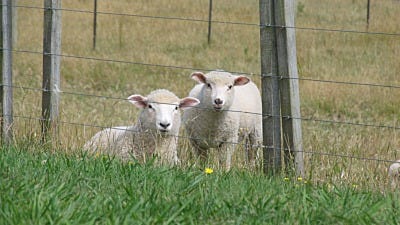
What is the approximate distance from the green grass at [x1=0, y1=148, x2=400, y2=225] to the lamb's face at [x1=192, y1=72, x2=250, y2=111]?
3.19 meters

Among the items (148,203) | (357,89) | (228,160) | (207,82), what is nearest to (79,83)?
(357,89)

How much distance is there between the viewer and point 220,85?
920 centimetres

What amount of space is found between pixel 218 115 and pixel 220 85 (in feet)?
1.28

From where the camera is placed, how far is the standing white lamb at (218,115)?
9109mm

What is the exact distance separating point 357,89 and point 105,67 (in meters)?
4.92

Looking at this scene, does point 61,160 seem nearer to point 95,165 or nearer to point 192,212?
point 95,165

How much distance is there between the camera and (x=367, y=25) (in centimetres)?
2112

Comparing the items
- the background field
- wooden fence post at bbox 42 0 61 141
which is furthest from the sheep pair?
wooden fence post at bbox 42 0 61 141

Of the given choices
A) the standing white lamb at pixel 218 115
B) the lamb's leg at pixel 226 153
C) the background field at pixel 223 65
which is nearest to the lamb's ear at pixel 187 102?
the standing white lamb at pixel 218 115

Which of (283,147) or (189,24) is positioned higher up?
(189,24)

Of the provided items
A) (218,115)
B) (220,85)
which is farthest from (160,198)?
(218,115)

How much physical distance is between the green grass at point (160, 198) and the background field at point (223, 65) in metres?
1.09

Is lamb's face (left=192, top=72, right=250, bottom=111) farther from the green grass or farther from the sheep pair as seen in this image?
the green grass

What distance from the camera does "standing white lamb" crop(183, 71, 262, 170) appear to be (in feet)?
29.9
